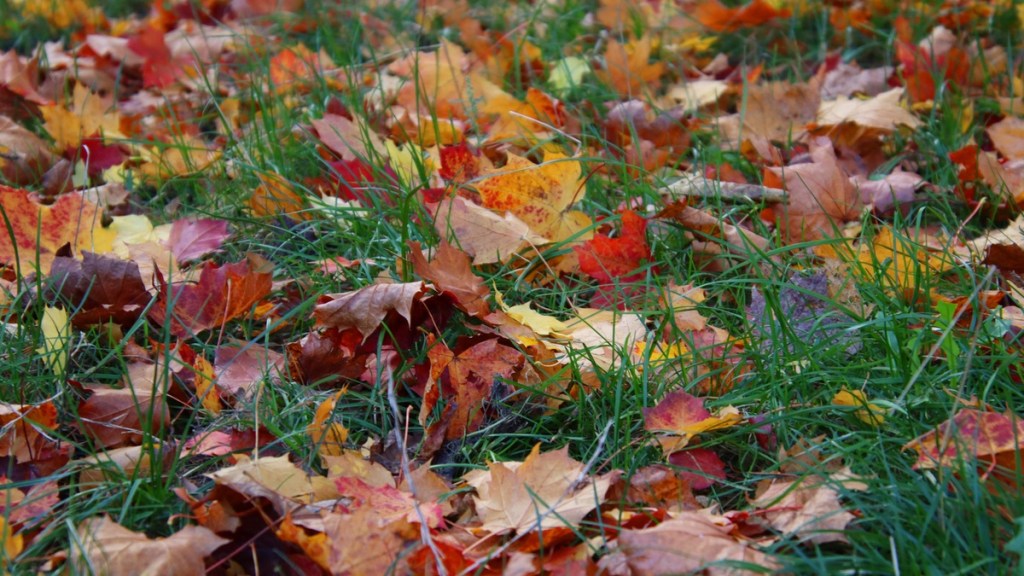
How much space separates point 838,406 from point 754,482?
184 millimetres

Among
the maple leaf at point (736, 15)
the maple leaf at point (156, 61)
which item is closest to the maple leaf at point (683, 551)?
the maple leaf at point (736, 15)

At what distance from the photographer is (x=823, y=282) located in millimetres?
1826

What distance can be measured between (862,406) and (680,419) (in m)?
0.29

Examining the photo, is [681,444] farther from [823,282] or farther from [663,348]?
[823,282]

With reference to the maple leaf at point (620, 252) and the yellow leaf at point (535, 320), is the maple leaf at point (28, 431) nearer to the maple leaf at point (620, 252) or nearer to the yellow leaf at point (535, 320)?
the yellow leaf at point (535, 320)

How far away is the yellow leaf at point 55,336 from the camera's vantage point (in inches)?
67.9

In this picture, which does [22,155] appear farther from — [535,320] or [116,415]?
[535,320]

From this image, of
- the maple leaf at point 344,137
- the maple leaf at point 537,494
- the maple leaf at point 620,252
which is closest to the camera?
the maple leaf at point 537,494

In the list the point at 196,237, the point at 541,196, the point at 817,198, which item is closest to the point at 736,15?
the point at 817,198

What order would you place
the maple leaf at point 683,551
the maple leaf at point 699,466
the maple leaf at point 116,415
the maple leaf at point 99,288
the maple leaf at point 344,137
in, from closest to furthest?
1. the maple leaf at point 683,551
2. the maple leaf at point 699,466
3. the maple leaf at point 116,415
4. the maple leaf at point 99,288
5. the maple leaf at point 344,137

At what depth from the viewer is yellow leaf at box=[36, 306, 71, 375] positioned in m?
1.72

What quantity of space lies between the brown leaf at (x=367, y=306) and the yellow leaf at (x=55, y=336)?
1.52 feet

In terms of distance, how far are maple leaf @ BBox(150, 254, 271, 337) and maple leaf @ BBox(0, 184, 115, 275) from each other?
1.06 feet

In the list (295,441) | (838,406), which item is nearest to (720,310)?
(838,406)
